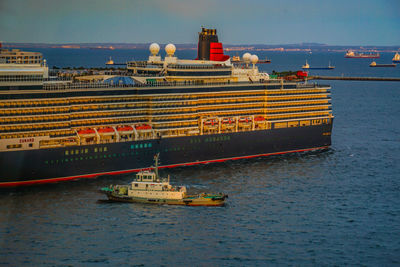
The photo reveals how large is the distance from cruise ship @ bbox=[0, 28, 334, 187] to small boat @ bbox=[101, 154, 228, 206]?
7.89 m

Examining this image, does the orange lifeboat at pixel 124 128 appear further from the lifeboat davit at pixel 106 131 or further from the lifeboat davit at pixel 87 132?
the lifeboat davit at pixel 87 132

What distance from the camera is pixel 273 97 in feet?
258

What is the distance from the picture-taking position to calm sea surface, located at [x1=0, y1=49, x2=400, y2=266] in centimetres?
4309

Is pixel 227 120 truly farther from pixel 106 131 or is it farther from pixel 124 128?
pixel 106 131

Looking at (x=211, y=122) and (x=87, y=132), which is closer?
(x=87, y=132)

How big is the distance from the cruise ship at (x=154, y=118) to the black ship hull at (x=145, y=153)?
0.32 feet

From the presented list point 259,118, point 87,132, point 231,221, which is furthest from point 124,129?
point 231,221

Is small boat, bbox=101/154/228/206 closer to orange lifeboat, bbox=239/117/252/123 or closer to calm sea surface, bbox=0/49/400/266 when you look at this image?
calm sea surface, bbox=0/49/400/266

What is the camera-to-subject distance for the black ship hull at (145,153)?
58.8 meters

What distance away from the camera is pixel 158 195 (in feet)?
183

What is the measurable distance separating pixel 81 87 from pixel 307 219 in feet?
87.8

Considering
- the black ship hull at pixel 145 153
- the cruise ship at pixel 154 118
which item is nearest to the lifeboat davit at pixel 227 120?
the cruise ship at pixel 154 118

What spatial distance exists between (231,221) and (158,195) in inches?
329

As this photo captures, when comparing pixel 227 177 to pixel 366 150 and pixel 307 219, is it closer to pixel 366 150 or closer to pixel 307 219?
pixel 307 219
